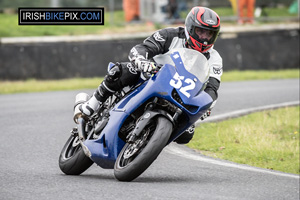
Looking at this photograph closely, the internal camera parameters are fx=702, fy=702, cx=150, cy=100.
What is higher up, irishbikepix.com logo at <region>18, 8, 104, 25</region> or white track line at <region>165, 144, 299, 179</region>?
white track line at <region>165, 144, 299, 179</region>

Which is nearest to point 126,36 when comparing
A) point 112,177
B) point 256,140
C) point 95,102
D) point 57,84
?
point 57,84

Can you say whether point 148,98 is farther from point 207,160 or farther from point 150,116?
point 207,160

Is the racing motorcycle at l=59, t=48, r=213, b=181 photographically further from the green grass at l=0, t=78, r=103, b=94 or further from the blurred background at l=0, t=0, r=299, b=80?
the blurred background at l=0, t=0, r=299, b=80

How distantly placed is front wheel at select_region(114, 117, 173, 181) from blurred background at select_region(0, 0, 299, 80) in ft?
37.6

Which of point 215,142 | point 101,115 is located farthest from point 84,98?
point 215,142

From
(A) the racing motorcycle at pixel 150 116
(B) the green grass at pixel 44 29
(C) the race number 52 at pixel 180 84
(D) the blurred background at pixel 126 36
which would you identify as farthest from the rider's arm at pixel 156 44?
(B) the green grass at pixel 44 29

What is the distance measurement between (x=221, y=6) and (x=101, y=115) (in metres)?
13.5

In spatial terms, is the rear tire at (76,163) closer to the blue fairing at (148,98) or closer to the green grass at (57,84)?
the blue fairing at (148,98)

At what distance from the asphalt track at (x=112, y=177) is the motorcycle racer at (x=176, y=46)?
0.55 meters

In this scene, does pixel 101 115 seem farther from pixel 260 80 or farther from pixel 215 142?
pixel 260 80

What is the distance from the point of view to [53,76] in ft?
57.0

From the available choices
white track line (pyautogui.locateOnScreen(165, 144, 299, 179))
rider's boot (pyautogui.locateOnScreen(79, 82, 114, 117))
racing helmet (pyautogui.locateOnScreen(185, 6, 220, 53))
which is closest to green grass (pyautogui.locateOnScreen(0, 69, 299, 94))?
white track line (pyautogui.locateOnScreen(165, 144, 299, 179))

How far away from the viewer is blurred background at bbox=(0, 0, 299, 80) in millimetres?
17234

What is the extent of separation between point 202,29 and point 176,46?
0.38m
